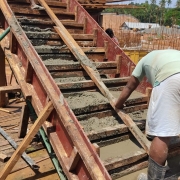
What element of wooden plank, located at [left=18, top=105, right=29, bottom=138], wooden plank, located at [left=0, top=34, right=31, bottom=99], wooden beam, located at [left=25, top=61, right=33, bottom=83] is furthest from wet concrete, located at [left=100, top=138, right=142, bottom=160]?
wooden plank, located at [left=18, top=105, right=29, bottom=138]

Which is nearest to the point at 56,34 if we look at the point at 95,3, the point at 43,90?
the point at 43,90

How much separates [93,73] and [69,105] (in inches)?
30.6

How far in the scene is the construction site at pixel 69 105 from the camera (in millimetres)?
2852

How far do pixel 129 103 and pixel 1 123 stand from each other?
2727mm

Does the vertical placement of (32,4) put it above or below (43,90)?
above

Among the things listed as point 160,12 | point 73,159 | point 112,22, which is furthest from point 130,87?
point 160,12

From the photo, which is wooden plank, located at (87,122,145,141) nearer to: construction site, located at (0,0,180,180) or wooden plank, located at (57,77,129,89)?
construction site, located at (0,0,180,180)

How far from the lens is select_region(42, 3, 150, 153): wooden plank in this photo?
3.13 m

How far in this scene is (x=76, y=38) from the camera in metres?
4.91

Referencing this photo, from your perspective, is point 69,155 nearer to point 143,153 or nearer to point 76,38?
point 143,153

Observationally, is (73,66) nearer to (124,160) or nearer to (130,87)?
(130,87)

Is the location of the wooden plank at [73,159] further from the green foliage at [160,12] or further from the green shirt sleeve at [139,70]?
the green foliage at [160,12]

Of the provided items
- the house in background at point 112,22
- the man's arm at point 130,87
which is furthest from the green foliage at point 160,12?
the man's arm at point 130,87

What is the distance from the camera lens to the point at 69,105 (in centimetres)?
342
